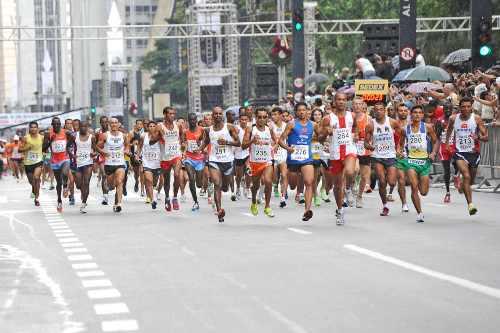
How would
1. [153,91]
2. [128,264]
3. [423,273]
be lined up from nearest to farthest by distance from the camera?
1. [423,273]
2. [128,264]
3. [153,91]

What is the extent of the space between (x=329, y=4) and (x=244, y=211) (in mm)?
53325

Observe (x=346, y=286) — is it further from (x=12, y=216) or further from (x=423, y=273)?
(x=12, y=216)

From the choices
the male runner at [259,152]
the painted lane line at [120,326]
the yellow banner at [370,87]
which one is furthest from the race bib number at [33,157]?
the painted lane line at [120,326]

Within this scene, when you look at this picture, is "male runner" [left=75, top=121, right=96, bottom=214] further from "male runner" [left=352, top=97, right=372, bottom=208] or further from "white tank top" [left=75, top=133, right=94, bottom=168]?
"male runner" [left=352, top=97, right=372, bottom=208]

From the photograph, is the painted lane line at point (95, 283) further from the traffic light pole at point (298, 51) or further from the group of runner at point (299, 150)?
the traffic light pole at point (298, 51)

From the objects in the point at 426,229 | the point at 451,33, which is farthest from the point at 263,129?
the point at 451,33

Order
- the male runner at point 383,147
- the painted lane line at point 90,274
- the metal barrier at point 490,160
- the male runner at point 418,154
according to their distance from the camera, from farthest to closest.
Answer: the metal barrier at point 490,160
the male runner at point 383,147
the male runner at point 418,154
the painted lane line at point 90,274

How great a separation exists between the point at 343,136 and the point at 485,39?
12.5 meters

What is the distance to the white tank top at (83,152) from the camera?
995 inches

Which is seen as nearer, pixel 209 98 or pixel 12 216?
pixel 12 216

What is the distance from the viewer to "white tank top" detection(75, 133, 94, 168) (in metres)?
25.3

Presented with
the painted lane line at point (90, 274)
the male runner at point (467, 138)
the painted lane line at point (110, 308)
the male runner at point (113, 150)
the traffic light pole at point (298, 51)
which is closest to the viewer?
the painted lane line at point (110, 308)

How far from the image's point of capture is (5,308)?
988 cm

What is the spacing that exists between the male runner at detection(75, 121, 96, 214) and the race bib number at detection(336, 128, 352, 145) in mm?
7444
